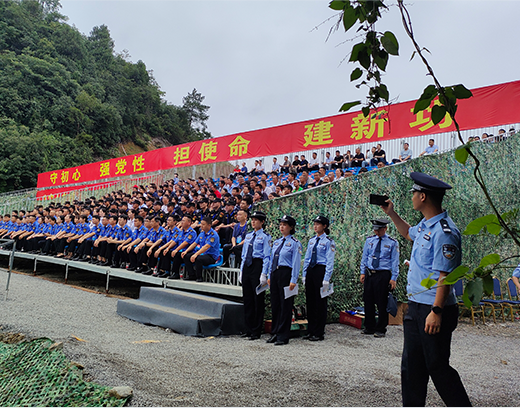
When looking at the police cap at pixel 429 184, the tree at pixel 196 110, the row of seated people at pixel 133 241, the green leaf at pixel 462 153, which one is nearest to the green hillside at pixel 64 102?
the tree at pixel 196 110

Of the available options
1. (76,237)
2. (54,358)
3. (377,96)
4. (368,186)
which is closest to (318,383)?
(54,358)

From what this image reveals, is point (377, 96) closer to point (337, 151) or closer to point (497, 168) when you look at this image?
point (497, 168)

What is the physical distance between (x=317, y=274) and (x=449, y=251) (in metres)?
3.55

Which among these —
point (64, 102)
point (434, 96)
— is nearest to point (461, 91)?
point (434, 96)

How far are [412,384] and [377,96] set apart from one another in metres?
1.74

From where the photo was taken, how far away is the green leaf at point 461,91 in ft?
4.90

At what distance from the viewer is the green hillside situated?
38.8 metres

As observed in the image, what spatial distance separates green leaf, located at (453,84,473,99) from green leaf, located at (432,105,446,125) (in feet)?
0.22

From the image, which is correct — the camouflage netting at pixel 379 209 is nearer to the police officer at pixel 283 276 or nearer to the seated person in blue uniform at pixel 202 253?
the police officer at pixel 283 276

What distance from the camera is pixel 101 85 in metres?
55.1

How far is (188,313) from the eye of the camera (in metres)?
6.05

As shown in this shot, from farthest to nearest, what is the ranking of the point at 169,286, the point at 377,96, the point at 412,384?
1. the point at 169,286
2. the point at 412,384
3. the point at 377,96

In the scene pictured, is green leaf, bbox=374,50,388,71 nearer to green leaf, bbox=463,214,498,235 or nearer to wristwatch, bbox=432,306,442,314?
green leaf, bbox=463,214,498,235

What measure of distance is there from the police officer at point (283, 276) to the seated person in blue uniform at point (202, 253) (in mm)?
2063
